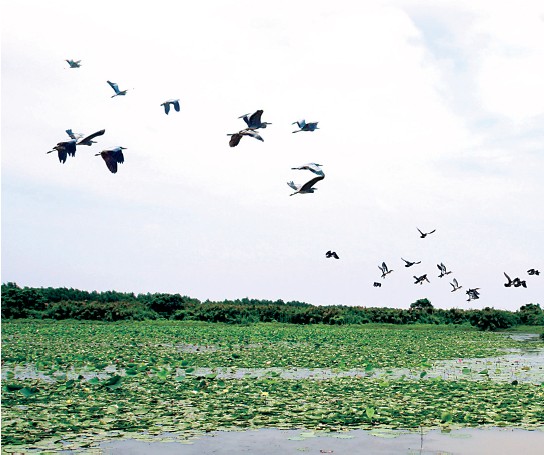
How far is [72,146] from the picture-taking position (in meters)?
6.68

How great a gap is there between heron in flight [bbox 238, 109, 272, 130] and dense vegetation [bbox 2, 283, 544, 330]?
2446cm

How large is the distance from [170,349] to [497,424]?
10204mm

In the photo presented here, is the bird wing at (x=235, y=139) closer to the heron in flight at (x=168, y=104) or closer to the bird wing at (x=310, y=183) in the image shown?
the bird wing at (x=310, y=183)

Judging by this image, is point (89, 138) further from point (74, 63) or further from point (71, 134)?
point (74, 63)

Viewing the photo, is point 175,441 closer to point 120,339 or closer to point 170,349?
point 170,349

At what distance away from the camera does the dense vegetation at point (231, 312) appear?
30.3 meters

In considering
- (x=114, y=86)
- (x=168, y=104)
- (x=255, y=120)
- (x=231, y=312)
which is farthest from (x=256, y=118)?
(x=231, y=312)

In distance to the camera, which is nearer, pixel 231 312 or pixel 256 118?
pixel 256 118

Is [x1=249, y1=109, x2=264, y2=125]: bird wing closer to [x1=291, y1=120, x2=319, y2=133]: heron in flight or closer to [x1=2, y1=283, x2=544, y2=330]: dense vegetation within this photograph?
[x1=291, y1=120, x2=319, y2=133]: heron in flight

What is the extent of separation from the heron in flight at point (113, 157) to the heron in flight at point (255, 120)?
171 centimetres

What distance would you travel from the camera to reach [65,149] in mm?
6660

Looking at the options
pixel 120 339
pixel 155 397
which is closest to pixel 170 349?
pixel 120 339

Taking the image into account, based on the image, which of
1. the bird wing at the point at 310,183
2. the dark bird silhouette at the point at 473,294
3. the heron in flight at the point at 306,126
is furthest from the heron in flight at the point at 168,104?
the dark bird silhouette at the point at 473,294

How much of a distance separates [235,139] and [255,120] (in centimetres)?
34
